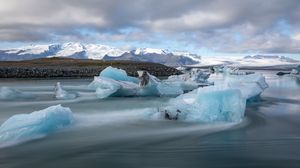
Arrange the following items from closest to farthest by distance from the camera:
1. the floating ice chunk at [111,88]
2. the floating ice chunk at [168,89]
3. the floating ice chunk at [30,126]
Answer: the floating ice chunk at [30,126], the floating ice chunk at [111,88], the floating ice chunk at [168,89]

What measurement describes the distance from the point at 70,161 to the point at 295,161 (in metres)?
3.64

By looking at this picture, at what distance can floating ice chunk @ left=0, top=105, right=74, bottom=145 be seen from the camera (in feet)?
23.0

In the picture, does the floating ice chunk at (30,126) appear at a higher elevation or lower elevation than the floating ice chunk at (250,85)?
lower

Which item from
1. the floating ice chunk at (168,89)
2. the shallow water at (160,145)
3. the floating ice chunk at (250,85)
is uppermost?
the floating ice chunk at (250,85)

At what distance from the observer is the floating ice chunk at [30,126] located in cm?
701

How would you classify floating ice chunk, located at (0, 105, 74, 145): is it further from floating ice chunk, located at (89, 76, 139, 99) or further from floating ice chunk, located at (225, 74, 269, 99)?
floating ice chunk, located at (89, 76, 139, 99)

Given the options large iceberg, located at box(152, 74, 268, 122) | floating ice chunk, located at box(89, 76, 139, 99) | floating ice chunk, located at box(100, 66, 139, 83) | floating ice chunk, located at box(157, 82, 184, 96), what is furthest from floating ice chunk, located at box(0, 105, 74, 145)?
floating ice chunk, located at box(100, 66, 139, 83)

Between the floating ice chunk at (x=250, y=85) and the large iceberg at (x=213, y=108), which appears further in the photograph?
the floating ice chunk at (x=250, y=85)

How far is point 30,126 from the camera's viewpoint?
7.35 m

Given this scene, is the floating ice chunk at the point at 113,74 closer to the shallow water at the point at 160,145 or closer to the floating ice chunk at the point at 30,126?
the shallow water at the point at 160,145

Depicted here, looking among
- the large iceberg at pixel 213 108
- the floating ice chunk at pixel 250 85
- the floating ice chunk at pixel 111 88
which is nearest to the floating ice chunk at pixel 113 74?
the floating ice chunk at pixel 111 88

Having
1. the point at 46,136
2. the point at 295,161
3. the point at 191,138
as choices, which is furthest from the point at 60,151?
the point at 295,161

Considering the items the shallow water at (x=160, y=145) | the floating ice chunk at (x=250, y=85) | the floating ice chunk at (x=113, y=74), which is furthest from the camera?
the floating ice chunk at (x=113, y=74)

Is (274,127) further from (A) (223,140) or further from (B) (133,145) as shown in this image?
(B) (133,145)
